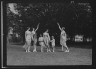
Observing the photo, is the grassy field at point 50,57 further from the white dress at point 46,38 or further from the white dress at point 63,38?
the white dress at point 46,38

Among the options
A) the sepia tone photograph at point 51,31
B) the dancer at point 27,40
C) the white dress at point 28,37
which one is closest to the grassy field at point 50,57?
the sepia tone photograph at point 51,31

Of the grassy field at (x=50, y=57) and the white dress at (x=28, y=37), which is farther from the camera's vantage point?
the white dress at (x=28, y=37)

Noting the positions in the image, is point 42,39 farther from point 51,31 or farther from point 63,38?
point 63,38

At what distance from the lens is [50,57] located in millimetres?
7094

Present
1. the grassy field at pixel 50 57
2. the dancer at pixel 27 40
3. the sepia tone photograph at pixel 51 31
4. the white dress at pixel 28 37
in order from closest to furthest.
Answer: the grassy field at pixel 50 57, the sepia tone photograph at pixel 51 31, the dancer at pixel 27 40, the white dress at pixel 28 37

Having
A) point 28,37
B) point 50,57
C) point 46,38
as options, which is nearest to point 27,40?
point 28,37

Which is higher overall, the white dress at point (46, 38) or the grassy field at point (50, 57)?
the white dress at point (46, 38)

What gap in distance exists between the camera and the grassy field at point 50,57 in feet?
21.2

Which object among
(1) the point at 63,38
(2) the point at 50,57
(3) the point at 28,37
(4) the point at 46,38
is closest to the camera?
(2) the point at 50,57

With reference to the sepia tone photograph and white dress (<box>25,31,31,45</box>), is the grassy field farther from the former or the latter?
white dress (<box>25,31,31,45</box>)

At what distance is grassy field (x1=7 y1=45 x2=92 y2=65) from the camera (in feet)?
21.2

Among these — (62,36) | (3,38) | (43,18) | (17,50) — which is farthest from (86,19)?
(3,38)

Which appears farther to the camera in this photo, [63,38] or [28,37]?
[28,37]

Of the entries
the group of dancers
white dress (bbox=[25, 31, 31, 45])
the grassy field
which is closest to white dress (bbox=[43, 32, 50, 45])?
the group of dancers
